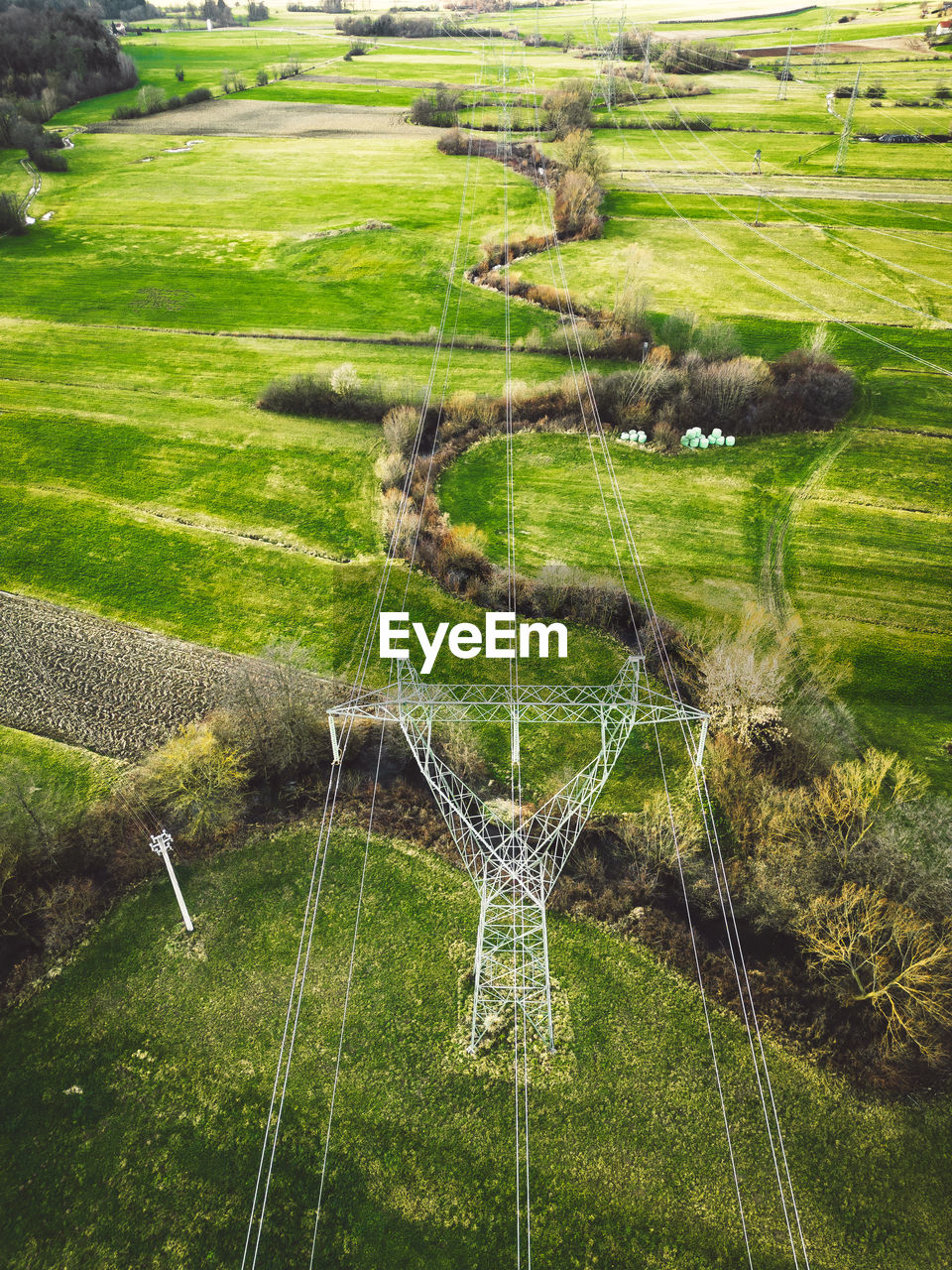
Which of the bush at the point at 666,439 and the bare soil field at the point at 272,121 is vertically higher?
the bare soil field at the point at 272,121

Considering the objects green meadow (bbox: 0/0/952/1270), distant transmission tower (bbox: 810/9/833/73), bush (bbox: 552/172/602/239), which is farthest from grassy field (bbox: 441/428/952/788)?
distant transmission tower (bbox: 810/9/833/73)

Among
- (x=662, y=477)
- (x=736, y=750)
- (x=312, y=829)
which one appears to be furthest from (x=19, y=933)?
(x=662, y=477)

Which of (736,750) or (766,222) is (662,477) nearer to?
(736,750)

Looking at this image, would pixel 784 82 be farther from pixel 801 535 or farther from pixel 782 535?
pixel 782 535

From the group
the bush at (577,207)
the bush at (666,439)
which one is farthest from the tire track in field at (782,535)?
the bush at (577,207)

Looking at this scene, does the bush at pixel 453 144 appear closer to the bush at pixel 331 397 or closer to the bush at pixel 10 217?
the bush at pixel 10 217

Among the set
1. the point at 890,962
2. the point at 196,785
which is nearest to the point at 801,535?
the point at 890,962
